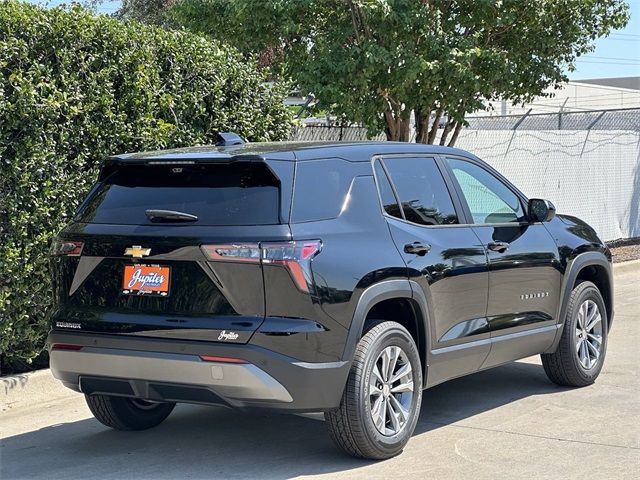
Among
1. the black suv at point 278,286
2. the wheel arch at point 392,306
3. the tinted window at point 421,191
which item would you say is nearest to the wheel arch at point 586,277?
the black suv at point 278,286

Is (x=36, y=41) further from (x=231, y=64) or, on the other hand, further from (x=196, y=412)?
(x=196, y=412)

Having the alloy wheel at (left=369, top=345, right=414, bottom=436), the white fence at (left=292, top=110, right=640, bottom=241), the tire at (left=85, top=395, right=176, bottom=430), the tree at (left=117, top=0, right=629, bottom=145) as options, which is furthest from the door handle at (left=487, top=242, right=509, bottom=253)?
the white fence at (left=292, top=110, right=640, bottom=241)

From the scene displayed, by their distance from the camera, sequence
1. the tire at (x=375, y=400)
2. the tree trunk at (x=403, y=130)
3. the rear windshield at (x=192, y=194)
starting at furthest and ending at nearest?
the tree trunk at (x=403, y=130) < the tire at (x=375, y=400) < the rear windshield at (x=192, y=194)

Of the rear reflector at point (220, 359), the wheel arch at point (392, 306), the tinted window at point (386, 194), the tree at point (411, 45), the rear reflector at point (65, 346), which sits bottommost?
the rear reflector at point (65, 346)

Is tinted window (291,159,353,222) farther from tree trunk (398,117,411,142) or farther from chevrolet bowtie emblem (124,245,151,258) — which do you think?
tree trunk (398,117,411,142)

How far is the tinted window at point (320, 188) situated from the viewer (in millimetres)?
5809

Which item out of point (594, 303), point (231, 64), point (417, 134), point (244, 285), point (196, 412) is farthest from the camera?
point (417, 134)

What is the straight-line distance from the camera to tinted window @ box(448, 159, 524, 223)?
7.34 m

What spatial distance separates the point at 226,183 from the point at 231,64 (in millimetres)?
3914

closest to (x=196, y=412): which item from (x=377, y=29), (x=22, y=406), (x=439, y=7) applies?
(x=22, y=406)

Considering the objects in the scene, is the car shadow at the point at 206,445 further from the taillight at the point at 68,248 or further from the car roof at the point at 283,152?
the car roof at the point at 283,152

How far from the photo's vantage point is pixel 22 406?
792 cm

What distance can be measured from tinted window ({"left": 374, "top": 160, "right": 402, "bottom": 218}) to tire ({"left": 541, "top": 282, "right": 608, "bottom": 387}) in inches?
80.5

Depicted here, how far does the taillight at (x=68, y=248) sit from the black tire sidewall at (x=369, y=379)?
5.78 ft
